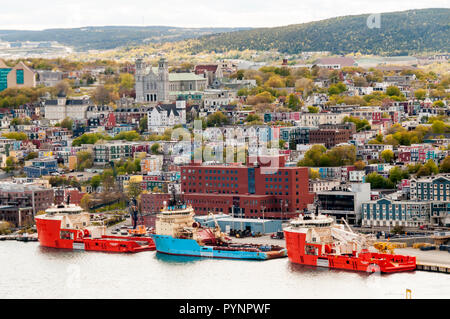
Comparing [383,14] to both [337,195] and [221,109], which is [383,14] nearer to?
[221,109]

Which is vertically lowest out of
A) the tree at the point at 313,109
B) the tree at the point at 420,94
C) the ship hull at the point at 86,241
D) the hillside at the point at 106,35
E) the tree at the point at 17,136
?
the ship hull at the point at 86,241

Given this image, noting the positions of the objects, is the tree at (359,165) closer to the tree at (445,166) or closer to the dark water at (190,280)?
the tree at (445,166)

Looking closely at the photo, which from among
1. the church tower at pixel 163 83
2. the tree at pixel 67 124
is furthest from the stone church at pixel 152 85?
the tree at pixel 67 124

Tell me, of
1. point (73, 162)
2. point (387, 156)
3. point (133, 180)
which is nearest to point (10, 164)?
point (73, 162)

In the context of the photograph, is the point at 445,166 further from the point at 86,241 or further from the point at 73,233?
the point at 73,233

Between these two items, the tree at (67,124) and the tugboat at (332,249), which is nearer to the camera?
the tugboat at (332,249)

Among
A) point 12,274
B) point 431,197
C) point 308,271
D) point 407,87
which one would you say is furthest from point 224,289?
point 407,87

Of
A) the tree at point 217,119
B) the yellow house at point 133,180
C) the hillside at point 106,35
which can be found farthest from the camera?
the hillside at point 106,35
